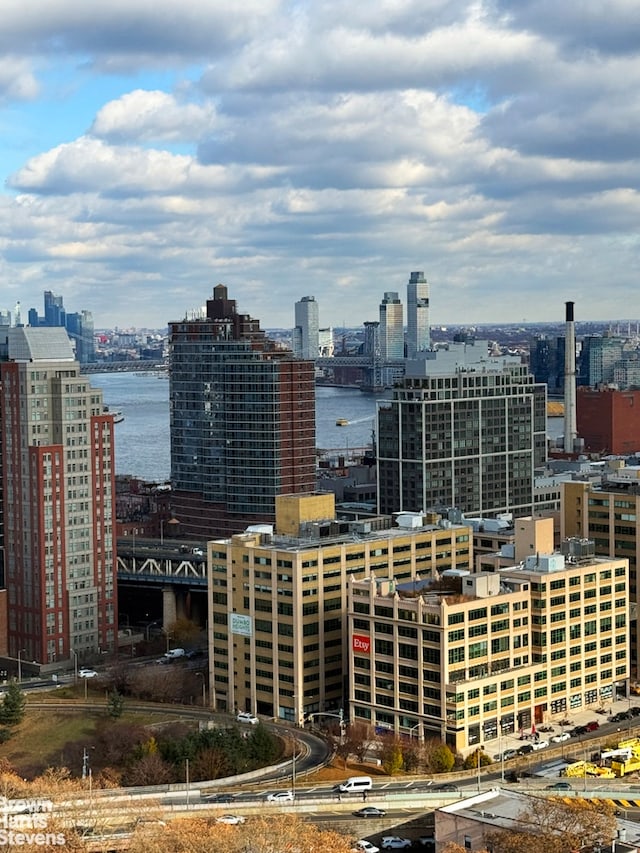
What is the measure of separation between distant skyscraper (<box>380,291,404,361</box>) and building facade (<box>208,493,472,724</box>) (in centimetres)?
14539

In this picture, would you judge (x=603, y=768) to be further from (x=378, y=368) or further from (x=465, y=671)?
Result: (x=378, y=368)

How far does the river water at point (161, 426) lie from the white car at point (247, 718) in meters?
56.4

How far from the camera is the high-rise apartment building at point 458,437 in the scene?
5816cm

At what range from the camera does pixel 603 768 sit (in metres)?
32.8

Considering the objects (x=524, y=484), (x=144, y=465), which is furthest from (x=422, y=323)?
(x=524, y=484)

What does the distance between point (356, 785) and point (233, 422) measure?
31109 millimetres

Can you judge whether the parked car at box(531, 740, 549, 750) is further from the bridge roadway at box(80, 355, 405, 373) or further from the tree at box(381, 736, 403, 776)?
the bridge roadway at box(80, 355, 405, 373)

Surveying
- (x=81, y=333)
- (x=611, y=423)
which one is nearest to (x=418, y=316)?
(x=81, y=333)

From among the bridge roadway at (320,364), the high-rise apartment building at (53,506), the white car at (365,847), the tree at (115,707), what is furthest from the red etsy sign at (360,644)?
the bridge roadway at (320,364)

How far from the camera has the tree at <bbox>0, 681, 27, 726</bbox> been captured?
38188 millimetres

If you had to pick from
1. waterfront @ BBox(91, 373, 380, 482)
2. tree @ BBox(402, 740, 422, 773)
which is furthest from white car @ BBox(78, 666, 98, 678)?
waterfront @ BBox(91, 373, 380, 482)

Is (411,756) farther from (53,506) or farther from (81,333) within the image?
(81,333)

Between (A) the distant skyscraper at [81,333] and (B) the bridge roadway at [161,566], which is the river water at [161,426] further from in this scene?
(B) the bridge roadway at [161,566]

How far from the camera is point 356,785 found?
31.9 meters
